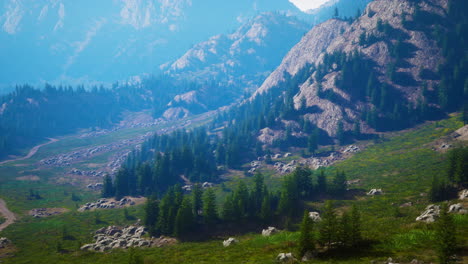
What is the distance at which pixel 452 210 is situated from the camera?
58.9 meters

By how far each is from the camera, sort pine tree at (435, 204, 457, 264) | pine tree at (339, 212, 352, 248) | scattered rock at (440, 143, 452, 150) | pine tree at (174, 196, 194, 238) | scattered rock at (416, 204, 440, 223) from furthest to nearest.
Answer: scattered rock at (440, 143, 452, 150)
pine tree at (174, 196, 194, 238)
scattered rock at (416, 204, 440, 223)
pine tree at (339, 212, 352, 248)
pine tree at (435, 204, 457, 264)

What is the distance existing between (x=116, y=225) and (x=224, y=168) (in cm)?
8025

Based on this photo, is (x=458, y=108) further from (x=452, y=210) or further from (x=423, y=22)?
(x=452, y=210)

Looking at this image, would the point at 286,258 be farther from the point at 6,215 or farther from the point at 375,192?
the point at 6,215

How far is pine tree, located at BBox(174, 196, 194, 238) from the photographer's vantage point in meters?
79.6

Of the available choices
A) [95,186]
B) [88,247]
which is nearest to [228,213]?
[88,247]

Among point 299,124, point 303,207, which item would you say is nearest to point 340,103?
point 299,124

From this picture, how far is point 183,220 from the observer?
8000 cm

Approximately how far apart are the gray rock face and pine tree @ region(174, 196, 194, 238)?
324 inches

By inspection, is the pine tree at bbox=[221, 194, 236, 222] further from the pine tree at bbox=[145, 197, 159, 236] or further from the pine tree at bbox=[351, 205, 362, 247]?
the pine tree at bbox=[351, 205, 362, 247]

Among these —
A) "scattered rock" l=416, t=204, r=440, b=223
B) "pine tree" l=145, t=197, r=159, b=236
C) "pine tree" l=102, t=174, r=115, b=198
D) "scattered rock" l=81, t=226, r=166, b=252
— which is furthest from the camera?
"pine tree" l=102, t=174, r=115, b=198

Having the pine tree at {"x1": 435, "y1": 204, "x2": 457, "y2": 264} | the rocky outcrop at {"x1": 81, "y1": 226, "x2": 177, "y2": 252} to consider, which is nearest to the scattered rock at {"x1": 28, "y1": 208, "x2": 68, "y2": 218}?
the rocky outcrop at {"x1": 81, "y1": 226, "x2": 177, "y2": 252}

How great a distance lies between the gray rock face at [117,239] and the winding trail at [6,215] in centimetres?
4005

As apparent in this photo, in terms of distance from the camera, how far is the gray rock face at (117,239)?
76619mm
